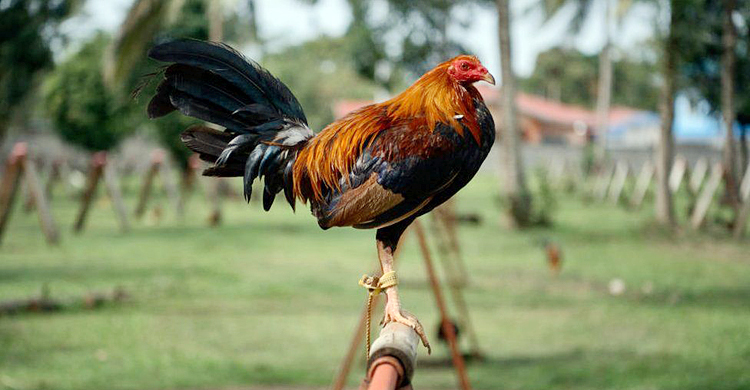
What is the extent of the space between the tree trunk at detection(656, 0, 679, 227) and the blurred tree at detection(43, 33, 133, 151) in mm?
17625

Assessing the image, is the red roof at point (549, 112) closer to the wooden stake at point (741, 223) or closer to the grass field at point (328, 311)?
the wooden stake at point (741, 223)

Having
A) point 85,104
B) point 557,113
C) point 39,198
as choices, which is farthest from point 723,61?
point 557,113

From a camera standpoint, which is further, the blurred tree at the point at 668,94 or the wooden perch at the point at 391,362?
the blurred tree at the point at 668,94

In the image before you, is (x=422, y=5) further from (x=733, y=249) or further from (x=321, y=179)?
(x=321, y=179)

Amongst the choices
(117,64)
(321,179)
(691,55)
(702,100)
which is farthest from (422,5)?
(321,179)

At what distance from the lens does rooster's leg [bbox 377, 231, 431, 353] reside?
6.66 feet

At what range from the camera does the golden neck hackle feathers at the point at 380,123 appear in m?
2.04

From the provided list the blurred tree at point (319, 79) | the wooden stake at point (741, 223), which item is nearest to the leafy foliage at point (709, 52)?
the wooden stake at point (741, 223)

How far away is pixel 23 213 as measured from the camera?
19.5 m

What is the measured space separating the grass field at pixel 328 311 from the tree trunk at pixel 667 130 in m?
0.68

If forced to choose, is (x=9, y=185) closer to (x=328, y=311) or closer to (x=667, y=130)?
(x=328, y=311)

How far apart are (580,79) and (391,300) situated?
200 ft

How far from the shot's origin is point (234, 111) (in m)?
2.27

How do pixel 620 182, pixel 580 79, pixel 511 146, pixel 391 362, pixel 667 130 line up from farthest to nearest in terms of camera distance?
pixel 580 79, pixel 620 182, pixel 511 146, pixel 667 130, pixel 391 362
